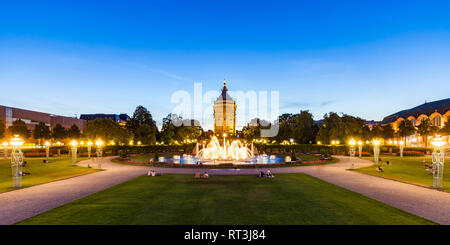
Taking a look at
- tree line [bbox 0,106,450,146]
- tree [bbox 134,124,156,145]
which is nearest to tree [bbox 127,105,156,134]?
tree line [bbox 0,106,450,146]

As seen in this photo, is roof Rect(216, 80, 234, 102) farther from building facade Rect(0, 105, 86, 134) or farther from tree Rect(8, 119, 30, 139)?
tree Rect(8, 119, 30, 139)

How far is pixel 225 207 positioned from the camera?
12.6m

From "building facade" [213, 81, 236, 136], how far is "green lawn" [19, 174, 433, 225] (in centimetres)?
13225

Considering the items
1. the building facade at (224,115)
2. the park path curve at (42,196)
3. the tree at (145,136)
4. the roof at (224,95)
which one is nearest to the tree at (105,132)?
the tree at (145,136)

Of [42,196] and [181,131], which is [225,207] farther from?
[181,131]

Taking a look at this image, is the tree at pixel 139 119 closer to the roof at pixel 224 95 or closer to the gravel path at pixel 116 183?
the gravel path at pixel 116 183

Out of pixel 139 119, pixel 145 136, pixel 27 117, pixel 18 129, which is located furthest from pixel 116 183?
pixel 27 117

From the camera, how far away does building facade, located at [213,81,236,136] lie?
151050 mm

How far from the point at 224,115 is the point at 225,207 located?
140299 mm

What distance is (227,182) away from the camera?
1991 centimetres

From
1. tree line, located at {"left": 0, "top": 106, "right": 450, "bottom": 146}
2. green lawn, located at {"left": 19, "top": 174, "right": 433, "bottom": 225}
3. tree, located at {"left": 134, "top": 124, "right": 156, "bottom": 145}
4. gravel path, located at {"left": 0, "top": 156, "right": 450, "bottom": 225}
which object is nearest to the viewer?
→ green lawn, located at {"left": 19, "top": 174, "right": 433, "bottom": 225}
